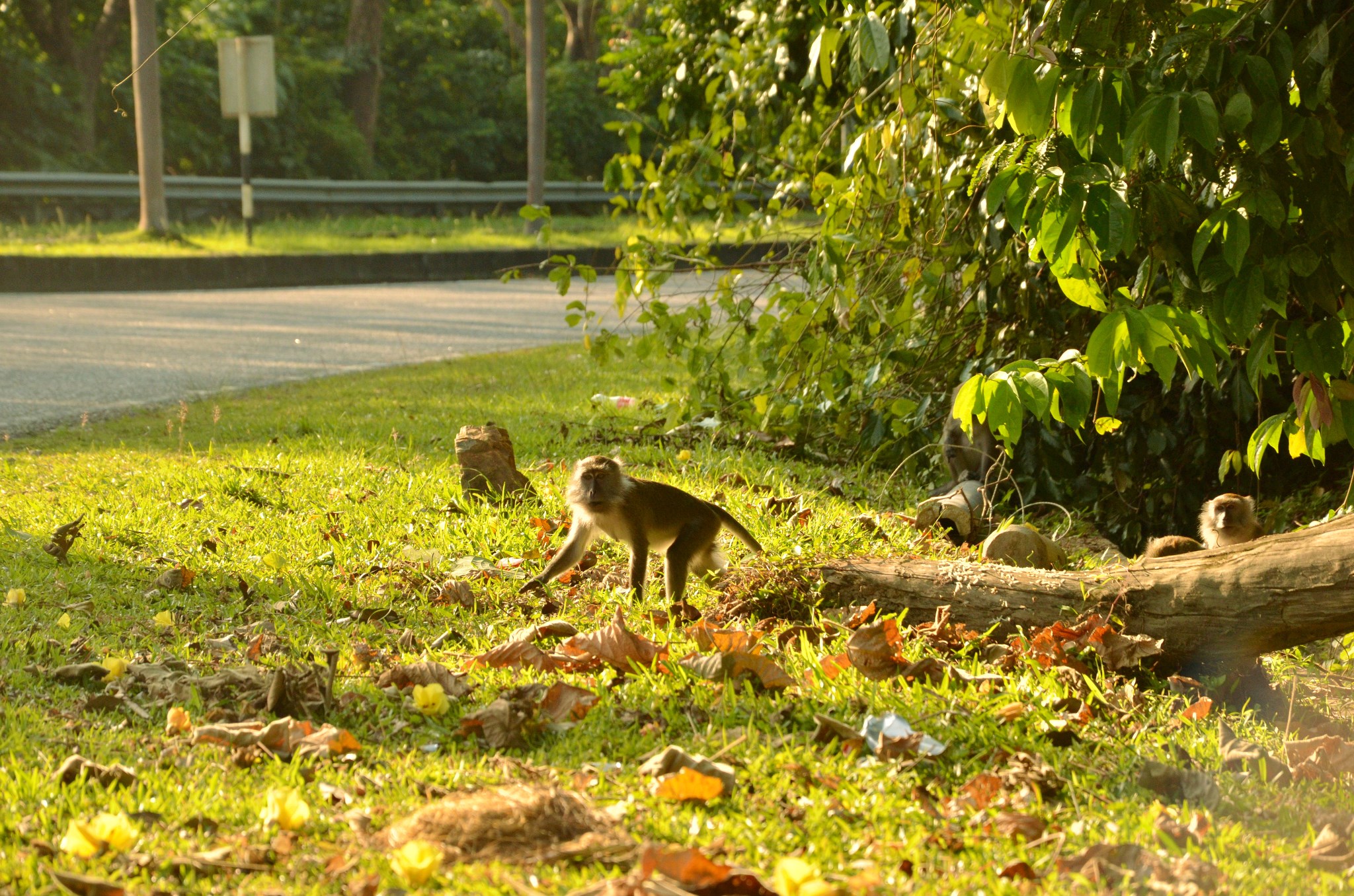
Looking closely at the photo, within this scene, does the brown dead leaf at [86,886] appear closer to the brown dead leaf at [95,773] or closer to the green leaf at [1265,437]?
the brown dead leaf at [95,773]

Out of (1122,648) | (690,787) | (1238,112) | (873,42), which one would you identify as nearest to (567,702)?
(690,787)

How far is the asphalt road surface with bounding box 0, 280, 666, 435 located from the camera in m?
8.21

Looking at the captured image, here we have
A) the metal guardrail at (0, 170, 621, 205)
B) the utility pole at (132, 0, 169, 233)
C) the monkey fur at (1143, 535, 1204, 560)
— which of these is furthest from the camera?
the metal guardrail at (0, 170, 621, 205)

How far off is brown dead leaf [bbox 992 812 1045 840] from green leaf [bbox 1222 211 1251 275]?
158 centimetres

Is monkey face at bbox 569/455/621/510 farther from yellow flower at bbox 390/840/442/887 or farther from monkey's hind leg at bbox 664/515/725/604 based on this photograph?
yellow flower at bbox 390/840/442/887

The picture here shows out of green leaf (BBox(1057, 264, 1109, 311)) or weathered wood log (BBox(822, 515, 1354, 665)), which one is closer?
weathered wood log (BBox(822, 515, 1354, 665))

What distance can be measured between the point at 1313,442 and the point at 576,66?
90.4 ft

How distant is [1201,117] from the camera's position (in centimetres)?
307

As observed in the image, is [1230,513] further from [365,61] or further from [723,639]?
[365,61]

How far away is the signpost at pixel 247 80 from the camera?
1762 centimetres

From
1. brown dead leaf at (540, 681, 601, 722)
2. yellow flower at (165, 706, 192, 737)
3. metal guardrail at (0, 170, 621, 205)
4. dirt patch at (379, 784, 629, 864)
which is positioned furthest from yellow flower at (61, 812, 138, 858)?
metal guardrail at (0, 170, 621, 205)

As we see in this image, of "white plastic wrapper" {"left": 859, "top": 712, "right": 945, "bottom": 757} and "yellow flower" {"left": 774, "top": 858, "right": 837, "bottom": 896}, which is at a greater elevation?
"yellow flower" {"left": 774, "top": 858, "right": 837, "bottom": 896}

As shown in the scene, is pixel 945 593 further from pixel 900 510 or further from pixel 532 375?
pixel 532 375

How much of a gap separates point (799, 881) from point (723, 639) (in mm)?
1484
